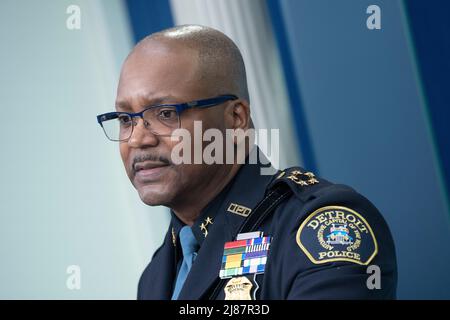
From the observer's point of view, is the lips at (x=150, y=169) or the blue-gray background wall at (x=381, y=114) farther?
the blue-gray background wall at (x=381, y=114)

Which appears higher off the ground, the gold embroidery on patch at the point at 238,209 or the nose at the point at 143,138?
the nose at the point at 143,138

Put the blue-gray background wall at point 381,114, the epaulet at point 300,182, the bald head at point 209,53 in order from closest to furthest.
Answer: the epaulet at point 300,182, the bald head at point 209,53, the blue-gray background wall at point 381,114

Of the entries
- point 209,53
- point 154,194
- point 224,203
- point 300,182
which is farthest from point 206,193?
point 209,53

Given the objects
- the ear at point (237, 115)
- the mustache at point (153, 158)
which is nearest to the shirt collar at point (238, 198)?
the ear at point (237, 115)

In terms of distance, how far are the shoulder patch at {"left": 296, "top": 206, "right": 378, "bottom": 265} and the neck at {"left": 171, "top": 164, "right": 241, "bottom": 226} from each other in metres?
0.37

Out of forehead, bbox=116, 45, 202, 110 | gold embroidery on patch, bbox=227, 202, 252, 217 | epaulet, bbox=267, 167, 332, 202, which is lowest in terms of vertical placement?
gold embroidery on patch, bbox=227, 202, 252, 217

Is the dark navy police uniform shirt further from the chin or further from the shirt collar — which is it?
the chin

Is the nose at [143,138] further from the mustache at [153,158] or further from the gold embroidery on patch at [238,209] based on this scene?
the gold embroidery on patch at [238,209]

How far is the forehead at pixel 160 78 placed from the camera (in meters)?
2.22

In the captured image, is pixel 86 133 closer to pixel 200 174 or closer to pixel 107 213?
pixel 107 213

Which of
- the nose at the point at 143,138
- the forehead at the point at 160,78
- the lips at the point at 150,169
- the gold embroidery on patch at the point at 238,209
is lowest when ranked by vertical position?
the gold embroidery on patch at the point at 238,209

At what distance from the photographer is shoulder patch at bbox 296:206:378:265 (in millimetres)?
1948

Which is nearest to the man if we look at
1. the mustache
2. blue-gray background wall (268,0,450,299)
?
the mustache

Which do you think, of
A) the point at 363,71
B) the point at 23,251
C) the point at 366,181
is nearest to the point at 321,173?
the point at 366,181
